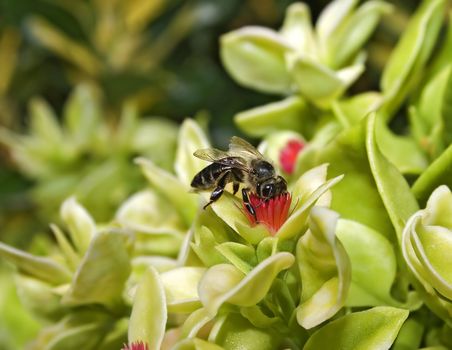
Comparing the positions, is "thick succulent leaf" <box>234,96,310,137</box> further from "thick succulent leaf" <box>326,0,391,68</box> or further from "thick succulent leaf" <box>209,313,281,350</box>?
"thick succulent leaf" <box>209,313,281,350</box>

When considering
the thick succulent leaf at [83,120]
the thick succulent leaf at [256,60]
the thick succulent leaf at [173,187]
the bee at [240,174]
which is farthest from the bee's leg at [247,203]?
the thick succulent leaf at [83,120]

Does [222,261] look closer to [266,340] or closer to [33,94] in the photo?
[266,340]

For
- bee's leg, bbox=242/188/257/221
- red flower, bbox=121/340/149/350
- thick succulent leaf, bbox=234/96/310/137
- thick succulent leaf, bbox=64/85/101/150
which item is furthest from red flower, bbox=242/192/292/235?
thick succulent leaf, bbox=64/85/101/150

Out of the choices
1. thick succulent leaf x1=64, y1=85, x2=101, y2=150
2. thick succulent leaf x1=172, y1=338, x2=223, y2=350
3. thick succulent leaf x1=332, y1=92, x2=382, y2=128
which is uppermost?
thick succulent leaf x1=332, y1=92, x2=382, y2=128

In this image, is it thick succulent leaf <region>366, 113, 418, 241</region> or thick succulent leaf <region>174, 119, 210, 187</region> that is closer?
thick succulent leaf <region>366, 113, 418, 241</region>

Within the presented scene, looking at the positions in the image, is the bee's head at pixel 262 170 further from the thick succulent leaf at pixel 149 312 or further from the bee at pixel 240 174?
the thick succulent leaf at pixel 149 312

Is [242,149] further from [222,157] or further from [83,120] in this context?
[83,120]

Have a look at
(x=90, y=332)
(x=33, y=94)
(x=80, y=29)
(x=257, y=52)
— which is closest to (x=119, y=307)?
(x=90, y=332)

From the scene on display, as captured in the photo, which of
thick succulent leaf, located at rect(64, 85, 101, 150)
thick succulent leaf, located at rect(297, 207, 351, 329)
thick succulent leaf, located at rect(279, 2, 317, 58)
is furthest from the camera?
thick succulent leaf, located at rect(64, 85, 101, 150)
